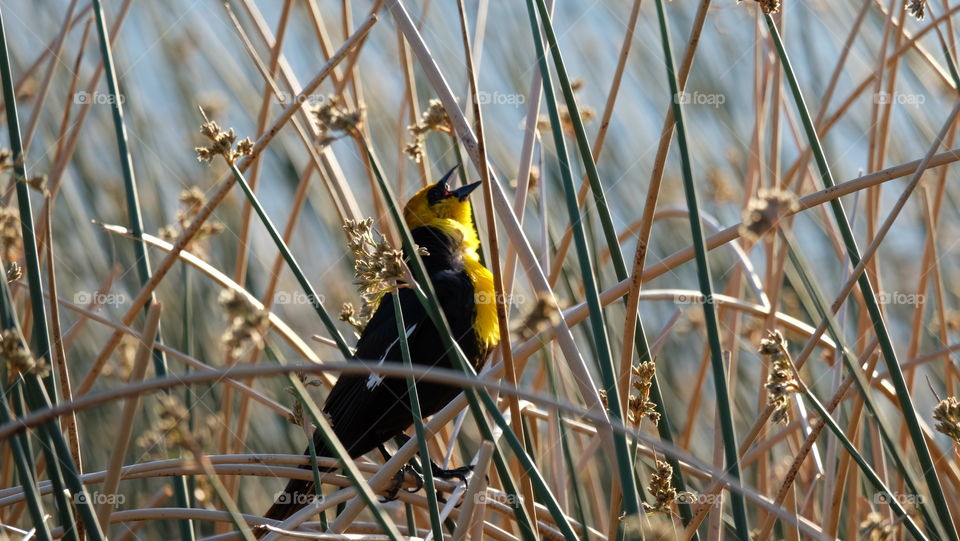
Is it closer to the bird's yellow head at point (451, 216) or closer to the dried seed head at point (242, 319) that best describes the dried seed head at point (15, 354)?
the dried seed head at point (242, 319)

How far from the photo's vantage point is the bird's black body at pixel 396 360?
196cm

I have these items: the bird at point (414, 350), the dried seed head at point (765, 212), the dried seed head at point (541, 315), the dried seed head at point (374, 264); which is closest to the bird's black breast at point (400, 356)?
the bird at point (414, 350)

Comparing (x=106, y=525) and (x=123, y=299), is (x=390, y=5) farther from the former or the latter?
(x=123, y=299)

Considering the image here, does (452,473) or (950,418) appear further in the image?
(452,473)

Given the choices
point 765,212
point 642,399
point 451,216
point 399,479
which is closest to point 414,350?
point 399,479

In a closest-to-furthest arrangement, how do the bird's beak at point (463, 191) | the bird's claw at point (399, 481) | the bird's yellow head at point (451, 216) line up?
the bird's claw at point (399, 481), the bird's yellow head at point (451, 216), the bird's beak at point (463, 191)

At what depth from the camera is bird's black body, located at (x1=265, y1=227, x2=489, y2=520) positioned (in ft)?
6.42

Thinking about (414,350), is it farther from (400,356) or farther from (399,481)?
(399,481)

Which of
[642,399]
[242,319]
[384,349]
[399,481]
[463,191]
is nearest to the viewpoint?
[242,319]

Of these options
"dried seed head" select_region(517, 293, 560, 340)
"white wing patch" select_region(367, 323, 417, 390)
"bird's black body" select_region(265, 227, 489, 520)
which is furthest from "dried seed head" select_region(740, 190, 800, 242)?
"bird's black body" select_region(265, 227, 489, 520)

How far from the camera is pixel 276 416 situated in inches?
111

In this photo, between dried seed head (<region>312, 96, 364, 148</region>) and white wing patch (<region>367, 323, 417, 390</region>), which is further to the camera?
white wing patch (<region>367, 323, 417, 390</region>)

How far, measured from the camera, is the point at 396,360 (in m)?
2.15

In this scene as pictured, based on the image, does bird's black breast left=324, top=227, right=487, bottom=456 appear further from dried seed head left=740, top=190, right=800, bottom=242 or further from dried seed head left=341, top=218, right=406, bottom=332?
dried seed head left=740, top=190, right=800, bottom=242
